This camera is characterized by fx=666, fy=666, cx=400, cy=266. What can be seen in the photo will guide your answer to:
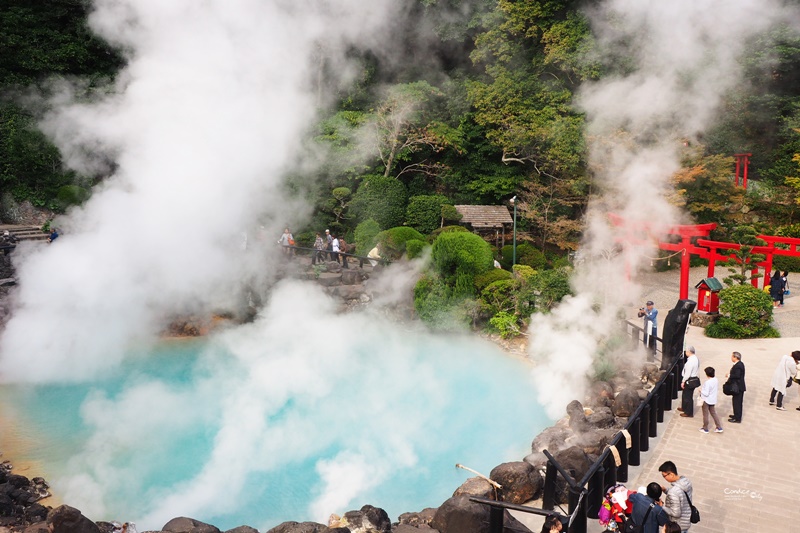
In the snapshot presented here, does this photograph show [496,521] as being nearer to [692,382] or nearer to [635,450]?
[635,450]

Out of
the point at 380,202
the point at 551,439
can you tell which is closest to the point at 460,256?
the point at 380,202

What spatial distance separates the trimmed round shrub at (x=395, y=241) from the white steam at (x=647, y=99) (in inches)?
192

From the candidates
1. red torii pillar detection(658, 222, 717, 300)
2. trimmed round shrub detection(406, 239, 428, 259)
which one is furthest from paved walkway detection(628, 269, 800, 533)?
trimmed round shrub detection(406, 239, 428, 259)

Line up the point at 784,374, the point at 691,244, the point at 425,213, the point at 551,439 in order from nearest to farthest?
1. the point at 551,439
2. the point at 784,374
3. the point at 691,244
4. the point at 425,213

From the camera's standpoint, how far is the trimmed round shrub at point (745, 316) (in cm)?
1399

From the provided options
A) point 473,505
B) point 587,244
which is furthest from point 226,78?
point 587,244

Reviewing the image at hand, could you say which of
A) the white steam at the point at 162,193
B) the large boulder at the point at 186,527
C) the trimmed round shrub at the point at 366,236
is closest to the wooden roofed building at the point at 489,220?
the trimmed round shrub at the point at 366,236

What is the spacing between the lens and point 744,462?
8.06 metres

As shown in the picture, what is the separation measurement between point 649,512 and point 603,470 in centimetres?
118

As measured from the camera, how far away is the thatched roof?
878 inches

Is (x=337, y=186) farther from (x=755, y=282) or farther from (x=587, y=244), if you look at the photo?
(x=755, y=282)

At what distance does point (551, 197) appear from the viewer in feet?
74.4

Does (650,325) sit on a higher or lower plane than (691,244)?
lower

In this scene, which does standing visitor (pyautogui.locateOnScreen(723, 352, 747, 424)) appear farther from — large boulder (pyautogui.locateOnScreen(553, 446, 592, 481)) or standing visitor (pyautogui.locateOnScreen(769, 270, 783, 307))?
standing visitor (pyautogui.locateOnScreen(769, 270, 783, 307))
